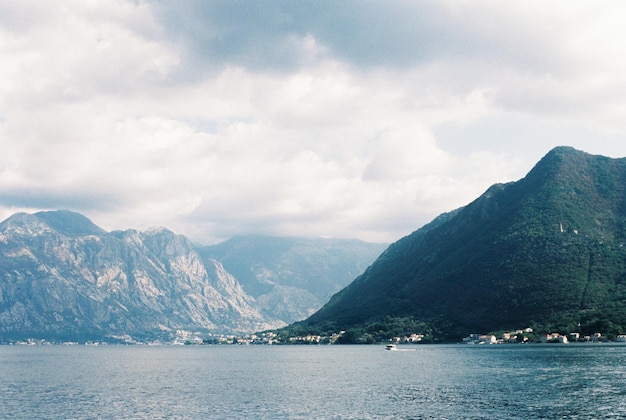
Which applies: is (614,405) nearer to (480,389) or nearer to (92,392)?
(480,389)

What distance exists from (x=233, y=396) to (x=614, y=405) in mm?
69784

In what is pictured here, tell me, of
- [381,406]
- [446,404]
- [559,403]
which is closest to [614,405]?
[559,403]

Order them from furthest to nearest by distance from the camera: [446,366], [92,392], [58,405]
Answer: [446,366] < [92,392] < [58,405]

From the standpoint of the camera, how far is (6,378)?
186 meters

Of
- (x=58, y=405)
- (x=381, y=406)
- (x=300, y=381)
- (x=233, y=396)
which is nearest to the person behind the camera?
(x=381, y=406)

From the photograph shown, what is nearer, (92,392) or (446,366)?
(92,392)

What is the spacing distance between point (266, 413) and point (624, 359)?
126 meters

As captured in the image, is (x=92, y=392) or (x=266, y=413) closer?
(x=266, y=413)

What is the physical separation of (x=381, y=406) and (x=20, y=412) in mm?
61284

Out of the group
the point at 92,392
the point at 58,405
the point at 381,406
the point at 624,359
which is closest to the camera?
the point at 381,406

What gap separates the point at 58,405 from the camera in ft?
387

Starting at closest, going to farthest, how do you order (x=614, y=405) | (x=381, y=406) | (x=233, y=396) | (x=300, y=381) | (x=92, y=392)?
1. (x=614, y=405)
2. (x=381, y=406)
3. (x=233, y=396)
4. (x=92, y=392)
5. (x=300, y=381)

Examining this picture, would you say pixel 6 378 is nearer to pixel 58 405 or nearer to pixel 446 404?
pixel 58 405

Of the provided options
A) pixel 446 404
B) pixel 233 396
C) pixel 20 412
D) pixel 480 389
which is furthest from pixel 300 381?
pixel 20 412
